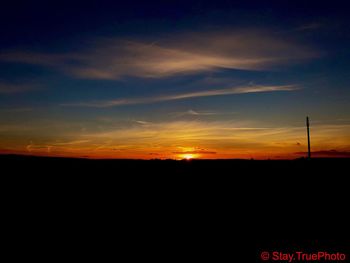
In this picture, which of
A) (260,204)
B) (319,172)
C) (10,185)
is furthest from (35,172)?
(319,172)

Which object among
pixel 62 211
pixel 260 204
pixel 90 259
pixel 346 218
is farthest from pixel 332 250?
pixel 62 211

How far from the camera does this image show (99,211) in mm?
12641

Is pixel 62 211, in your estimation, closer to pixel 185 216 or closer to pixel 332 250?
pixel 185 216

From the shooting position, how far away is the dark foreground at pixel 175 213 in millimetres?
9289

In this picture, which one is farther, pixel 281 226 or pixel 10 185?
pixel 10 185

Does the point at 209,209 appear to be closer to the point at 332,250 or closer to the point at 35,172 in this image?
the point at 332,250

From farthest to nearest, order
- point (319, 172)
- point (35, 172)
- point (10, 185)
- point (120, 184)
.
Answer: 1. point (319, 172)
2. point (35, 172)
3. point (120, 184)
4. point (10, 185)

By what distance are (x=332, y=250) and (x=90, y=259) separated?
7.21m

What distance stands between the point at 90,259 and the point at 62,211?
4702mm

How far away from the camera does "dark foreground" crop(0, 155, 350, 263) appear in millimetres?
9289

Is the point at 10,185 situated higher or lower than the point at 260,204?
higher

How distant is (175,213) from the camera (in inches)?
492

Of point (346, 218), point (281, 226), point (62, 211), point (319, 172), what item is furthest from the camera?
point (319, 172)

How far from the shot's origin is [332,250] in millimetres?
8867
